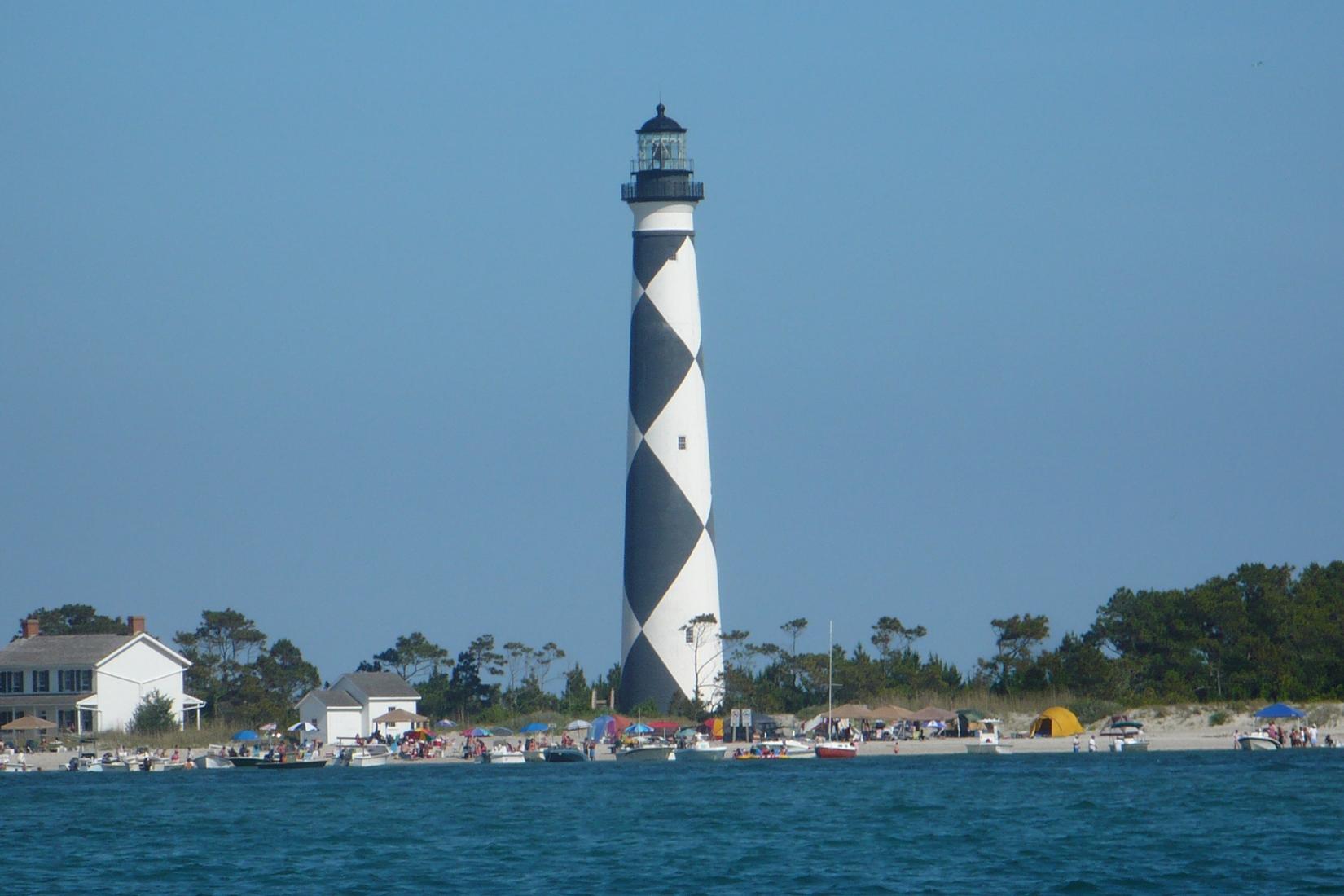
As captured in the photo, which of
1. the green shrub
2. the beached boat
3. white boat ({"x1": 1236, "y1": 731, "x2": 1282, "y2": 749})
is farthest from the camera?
the green shrub

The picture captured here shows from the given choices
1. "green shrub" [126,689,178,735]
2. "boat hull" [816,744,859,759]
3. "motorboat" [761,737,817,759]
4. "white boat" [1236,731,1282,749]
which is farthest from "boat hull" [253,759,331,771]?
"white boat" [1236,731,1282,749]

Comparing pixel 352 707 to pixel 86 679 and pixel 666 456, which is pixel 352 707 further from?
pixel 666 456

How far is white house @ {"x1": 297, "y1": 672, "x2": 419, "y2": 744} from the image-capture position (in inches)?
2489

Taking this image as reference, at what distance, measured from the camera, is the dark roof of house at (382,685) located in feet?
209

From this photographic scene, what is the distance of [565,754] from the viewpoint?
55875 mm

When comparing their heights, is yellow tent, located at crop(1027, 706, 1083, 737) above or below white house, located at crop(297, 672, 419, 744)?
below

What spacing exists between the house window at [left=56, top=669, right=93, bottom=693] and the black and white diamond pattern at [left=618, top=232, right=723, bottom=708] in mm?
16580

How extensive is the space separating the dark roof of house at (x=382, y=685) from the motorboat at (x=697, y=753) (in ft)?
43.2

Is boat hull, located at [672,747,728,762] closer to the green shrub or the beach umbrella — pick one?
the green shrub

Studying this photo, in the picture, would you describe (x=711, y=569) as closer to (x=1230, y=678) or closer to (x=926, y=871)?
(x=1230, y=678)

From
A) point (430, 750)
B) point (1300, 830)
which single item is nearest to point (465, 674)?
point (430, 750)

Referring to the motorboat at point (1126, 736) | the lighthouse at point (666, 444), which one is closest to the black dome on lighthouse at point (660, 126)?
the lighthouse at point (666, 444)

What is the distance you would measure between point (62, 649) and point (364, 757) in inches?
433

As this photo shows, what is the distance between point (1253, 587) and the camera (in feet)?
195
